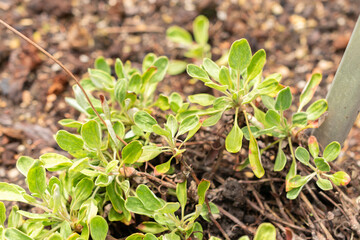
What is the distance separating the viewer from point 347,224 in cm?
125

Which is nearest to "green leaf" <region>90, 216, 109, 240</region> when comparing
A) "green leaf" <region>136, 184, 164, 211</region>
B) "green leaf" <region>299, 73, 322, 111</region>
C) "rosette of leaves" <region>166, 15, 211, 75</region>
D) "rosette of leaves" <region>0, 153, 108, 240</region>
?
"rosette of leaves" <region>0, 153, 108, 240</region>

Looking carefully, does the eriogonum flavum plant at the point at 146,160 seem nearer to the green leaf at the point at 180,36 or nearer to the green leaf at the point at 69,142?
the green leaf at the point at 69,142

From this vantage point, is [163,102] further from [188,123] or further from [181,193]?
[181,193]

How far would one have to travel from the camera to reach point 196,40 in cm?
202

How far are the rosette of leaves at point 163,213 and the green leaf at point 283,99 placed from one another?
309 mm

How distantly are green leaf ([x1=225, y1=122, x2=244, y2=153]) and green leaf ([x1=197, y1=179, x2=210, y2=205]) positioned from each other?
0.12 metres

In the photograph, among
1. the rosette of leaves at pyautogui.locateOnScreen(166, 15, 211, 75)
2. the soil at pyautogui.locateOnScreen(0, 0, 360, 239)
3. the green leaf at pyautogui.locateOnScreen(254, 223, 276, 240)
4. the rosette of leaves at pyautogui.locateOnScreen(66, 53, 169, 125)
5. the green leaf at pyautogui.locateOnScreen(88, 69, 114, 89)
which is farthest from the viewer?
the rosette of leaves at pyautogui.locateOnScreen(166, 15, 211, 75)

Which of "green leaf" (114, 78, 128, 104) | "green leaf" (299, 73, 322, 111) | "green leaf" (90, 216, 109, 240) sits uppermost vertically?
"green leaf" (299, 73, 322, 111)

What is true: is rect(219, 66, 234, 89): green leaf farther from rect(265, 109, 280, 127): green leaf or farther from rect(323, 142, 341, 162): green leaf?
rect(323, 142, 341, 162): green leaf

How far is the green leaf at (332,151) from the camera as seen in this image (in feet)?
3.79

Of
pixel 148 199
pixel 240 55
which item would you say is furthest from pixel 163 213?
pixel 240 55

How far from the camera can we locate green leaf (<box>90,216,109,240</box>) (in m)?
1.05

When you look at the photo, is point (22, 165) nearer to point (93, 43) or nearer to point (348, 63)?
point (348, 63)

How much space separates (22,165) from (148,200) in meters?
0.41
